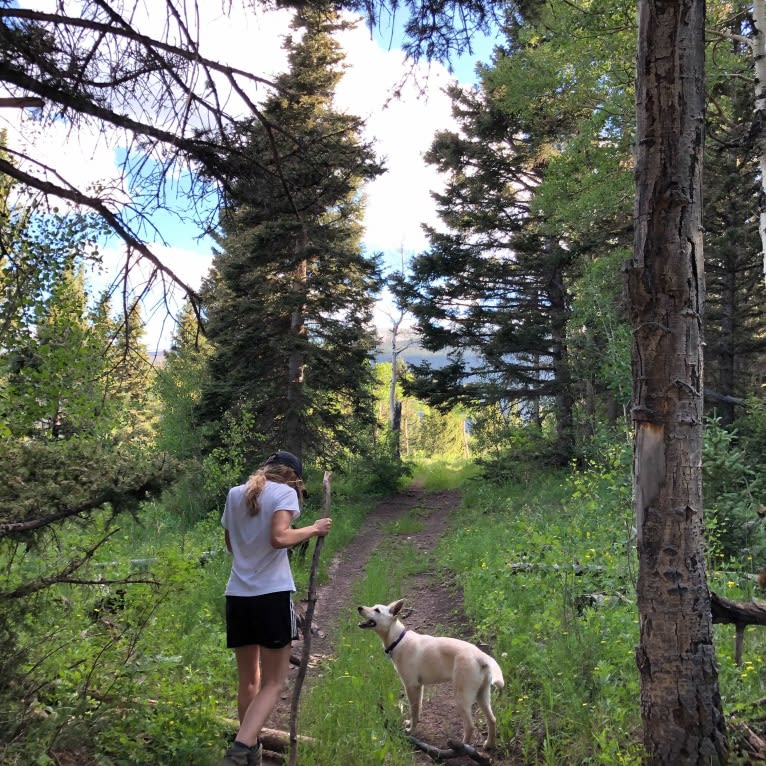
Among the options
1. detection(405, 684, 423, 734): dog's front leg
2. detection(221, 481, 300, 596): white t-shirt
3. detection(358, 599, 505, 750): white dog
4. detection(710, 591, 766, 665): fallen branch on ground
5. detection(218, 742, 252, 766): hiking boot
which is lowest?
detection(405, 684, 423, 734): dog's front leg

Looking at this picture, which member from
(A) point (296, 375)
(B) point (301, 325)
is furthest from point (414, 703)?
(B) point (301, 325)

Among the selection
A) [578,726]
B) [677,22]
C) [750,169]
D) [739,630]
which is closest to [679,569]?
[739,630]

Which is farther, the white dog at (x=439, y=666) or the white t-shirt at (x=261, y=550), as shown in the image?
the white dog at (x=439, y=666)

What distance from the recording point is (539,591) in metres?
7.04

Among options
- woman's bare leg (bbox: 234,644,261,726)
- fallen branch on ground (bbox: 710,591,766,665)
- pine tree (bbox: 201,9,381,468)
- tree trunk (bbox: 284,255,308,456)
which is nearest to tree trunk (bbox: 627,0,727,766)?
fallen branch on ground (bbox: 710,591,766,665)

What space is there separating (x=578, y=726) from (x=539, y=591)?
270 centimetres

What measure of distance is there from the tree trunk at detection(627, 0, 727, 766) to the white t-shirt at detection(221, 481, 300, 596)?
231cm

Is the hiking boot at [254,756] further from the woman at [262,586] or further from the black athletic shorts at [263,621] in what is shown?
the black athletic shorts at [263,621]

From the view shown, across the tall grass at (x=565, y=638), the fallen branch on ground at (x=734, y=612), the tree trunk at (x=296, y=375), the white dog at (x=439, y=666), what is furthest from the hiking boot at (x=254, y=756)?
the tree trunk at (x=296, y=375)

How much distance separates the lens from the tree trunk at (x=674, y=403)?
3418 mm

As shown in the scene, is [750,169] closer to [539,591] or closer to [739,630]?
[539,591]

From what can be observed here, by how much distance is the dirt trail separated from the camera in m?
5.20

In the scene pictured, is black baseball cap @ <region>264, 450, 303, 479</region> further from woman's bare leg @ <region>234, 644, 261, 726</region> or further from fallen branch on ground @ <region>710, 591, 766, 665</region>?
fallen branch on ground @ <region>710, 591, 766, 665</region>

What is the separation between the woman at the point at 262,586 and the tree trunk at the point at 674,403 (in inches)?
83.1
